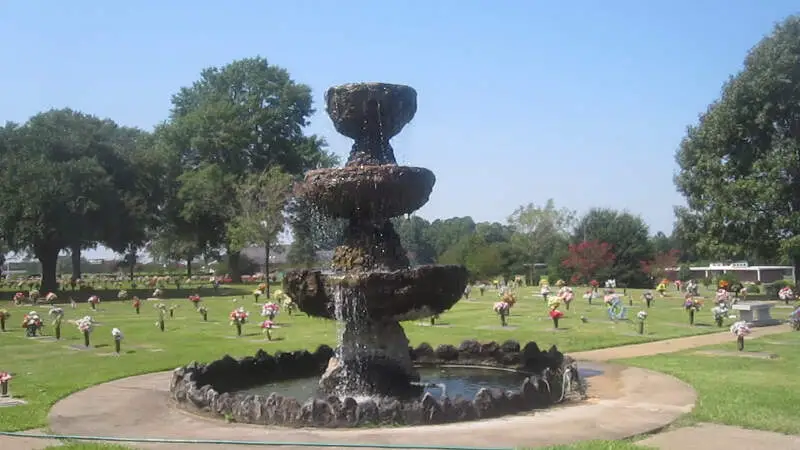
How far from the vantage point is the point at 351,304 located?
474 inches

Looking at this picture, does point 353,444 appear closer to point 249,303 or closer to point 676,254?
point 249,303

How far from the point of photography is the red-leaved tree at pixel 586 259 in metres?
58.4

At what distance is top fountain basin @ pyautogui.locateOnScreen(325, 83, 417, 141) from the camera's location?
1270 centimetres

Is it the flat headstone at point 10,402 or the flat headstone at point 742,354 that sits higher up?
the flat headstone at point 742,354

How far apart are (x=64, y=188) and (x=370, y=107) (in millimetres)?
42178

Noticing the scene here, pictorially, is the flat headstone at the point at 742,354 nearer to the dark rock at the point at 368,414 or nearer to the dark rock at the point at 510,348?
the dark rock at the point at 510,348

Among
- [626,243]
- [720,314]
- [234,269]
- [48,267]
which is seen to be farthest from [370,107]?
[234,269]

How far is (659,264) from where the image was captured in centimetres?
6328

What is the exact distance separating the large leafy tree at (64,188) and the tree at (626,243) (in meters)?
37.1

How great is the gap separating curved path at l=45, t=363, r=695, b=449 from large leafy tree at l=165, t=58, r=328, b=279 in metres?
50.8

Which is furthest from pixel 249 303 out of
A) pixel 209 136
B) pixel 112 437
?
pixel 112 437

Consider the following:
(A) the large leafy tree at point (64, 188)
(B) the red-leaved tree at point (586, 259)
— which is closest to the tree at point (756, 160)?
(B) the red-leaved tree at point (586, 259)

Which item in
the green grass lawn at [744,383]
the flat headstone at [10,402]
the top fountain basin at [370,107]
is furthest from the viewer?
the top fountain basin at [370,107]

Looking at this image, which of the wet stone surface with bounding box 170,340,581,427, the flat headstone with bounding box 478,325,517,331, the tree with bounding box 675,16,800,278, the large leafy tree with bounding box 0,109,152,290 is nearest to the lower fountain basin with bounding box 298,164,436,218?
the wet stone surface with bounding box 170,340,581,427
